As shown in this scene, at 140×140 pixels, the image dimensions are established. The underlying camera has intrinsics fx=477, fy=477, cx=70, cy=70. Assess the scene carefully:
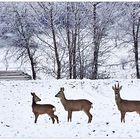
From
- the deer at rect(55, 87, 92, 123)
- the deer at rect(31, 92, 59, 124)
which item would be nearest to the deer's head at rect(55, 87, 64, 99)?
the deer at rect(55, 87, 92, 123)

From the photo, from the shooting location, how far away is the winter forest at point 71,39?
267 inches

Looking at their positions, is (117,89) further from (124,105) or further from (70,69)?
(70,69)

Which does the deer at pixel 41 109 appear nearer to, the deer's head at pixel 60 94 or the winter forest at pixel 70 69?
the winter forest at pixel 70 69

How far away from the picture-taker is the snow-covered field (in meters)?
5.91

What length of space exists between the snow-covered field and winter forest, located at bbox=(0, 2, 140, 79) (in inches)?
16.5

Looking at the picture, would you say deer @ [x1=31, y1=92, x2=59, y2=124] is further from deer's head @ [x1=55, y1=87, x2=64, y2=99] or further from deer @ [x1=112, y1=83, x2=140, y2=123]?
deer @ [x1=112, y1=83, x2=140, y2=123]

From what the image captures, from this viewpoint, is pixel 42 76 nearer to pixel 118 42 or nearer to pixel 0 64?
pixel 0 64

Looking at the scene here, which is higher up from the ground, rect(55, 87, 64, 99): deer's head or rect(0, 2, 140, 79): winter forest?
rect(0, 2, 140, 79): winter forest

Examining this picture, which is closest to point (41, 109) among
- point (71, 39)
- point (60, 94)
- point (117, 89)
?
point (60, 94)

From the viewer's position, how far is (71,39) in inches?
283

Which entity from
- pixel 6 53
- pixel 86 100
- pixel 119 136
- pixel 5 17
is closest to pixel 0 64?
pixel 6 53

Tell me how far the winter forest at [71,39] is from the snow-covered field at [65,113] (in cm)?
42

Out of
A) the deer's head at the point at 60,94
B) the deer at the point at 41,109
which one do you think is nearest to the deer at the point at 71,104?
the deer's head at the point at 60,94

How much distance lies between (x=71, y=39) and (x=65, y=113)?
1.43m
